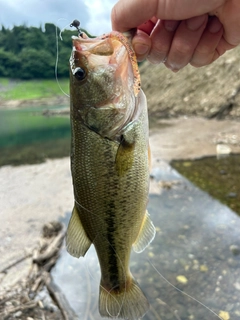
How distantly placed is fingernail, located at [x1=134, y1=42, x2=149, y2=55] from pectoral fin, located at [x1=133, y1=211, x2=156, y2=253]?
1254mm

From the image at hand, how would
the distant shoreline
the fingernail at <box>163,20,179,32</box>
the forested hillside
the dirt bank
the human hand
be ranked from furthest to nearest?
the distant shoreline < the forested hillside < the dirt bank < the fingernail at <box>163,20,179,32</box> < the human hand

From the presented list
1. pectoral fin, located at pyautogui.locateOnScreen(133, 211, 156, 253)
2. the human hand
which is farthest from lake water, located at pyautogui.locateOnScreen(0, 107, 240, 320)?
the human hand

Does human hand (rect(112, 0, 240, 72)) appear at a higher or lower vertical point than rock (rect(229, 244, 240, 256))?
higher

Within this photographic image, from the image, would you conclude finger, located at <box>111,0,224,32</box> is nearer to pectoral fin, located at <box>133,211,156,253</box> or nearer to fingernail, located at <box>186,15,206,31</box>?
fingernail, located at <box>186,15,206,31</box>

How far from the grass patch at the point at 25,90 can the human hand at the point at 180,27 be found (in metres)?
55.3

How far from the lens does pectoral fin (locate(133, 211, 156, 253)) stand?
7.26 ft

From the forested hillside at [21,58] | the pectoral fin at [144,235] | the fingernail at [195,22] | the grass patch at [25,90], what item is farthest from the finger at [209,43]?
the grass patch at [25,90]

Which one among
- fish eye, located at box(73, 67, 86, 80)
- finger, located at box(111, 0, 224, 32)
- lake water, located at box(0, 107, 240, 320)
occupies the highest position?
finger, located at box(111, 0, 224, 32)

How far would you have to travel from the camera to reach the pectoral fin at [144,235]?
7.26ft

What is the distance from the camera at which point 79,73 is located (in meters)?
1.88

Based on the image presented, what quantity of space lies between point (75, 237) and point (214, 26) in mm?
1954

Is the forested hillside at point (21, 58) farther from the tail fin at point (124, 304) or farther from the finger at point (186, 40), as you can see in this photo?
the tail fin at point (124, 304)

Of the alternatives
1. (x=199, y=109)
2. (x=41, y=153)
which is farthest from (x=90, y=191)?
(x=199, y=109)

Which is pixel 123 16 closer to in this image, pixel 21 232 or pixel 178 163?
pixel 21 232
